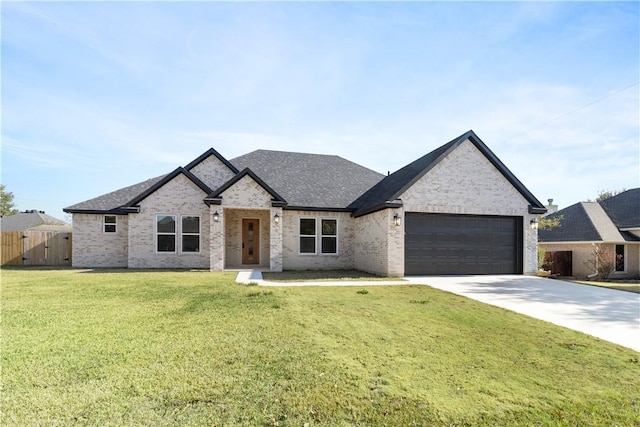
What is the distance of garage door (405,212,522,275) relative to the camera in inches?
562

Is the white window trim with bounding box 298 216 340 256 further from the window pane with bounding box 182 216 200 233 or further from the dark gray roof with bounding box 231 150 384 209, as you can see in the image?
the window pane with bounding box 182 216 200 233

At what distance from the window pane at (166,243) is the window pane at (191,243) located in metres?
0.48

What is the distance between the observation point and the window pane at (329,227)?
17234 mm

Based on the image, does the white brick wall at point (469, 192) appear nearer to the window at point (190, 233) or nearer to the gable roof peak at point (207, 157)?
the gable roof peak at point (207, 157)

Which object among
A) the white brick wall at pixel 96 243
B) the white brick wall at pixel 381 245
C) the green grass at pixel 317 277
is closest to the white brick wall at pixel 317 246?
the white brick wall at pixel 381 245

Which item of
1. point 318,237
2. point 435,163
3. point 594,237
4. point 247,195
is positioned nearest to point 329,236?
point 318,237

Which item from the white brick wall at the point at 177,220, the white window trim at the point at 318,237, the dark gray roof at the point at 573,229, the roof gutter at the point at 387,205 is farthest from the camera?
the dark gray roof at the point at 573,229

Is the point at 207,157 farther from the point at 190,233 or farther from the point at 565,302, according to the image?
the point at 565,302

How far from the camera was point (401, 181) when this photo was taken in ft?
50.1

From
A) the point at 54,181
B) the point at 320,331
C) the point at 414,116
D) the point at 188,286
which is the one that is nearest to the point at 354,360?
the point at 320,331

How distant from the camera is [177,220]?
16.3 m

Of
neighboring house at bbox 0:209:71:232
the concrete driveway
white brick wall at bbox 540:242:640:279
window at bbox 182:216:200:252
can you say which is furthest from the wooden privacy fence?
white brick wall at bbox 540:242:640:279

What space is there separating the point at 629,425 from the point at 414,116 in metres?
14.9

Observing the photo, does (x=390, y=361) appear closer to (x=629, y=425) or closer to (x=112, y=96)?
(x=629, y=425)
